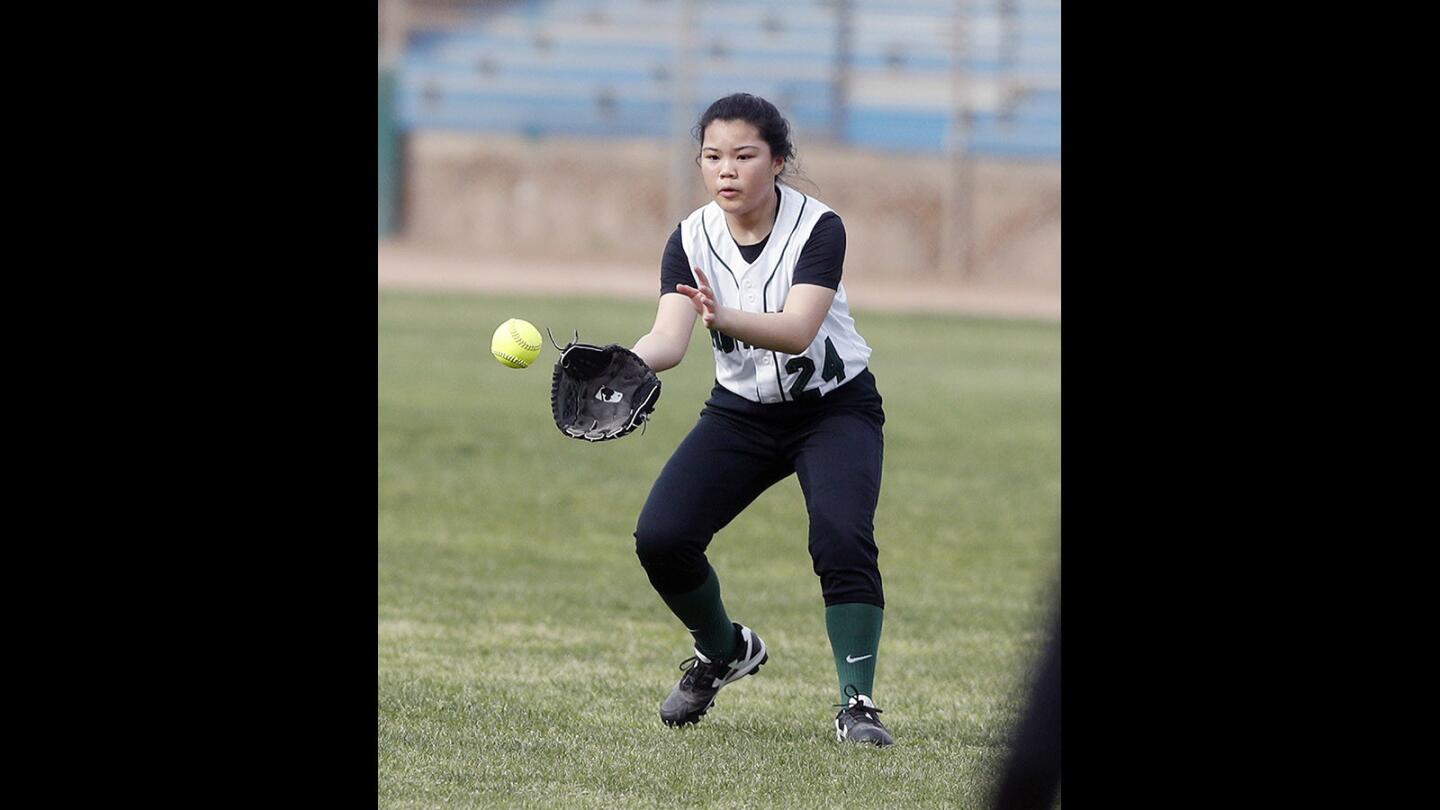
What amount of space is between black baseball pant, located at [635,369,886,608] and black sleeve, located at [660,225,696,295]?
292 mm

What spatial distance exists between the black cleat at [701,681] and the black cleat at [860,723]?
35cm

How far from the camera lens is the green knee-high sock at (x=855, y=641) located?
415 centimetres

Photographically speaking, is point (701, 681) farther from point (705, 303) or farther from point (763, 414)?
point (705, 303)

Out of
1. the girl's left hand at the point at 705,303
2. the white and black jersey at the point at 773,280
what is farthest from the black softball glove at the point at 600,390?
the white and black jersey at the point at 773,280

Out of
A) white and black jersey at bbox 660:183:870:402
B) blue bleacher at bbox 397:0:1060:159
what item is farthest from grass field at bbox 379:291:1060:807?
blue bleacher at bbox 397:0:1060:159

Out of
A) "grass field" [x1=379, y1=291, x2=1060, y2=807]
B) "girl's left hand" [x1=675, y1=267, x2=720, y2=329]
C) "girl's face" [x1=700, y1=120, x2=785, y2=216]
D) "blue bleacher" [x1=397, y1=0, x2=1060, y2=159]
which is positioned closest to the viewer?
"girl's left hand" [x1=675, y1=267, x2=720, y2=329]

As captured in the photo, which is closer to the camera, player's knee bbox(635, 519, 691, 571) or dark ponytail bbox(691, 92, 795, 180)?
dark ponytail bbox(691, 92, 795, 180)

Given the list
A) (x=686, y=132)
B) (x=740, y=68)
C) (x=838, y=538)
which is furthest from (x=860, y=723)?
(x=740, y=68)

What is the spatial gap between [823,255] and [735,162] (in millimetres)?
280

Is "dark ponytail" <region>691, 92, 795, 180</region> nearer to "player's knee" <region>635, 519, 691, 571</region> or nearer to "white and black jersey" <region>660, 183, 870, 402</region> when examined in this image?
"white and black jersey" <region>660, 183, 870, 402</region>

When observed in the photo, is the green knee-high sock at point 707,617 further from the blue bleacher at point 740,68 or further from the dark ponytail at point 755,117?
the blue bleacher at point 740,68

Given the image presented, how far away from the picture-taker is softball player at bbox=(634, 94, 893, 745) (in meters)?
4.08
